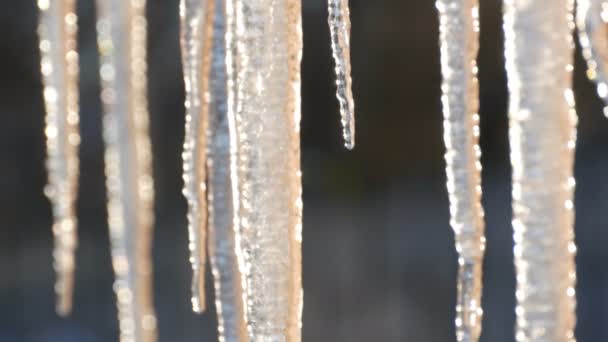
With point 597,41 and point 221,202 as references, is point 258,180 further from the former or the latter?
point 597,41

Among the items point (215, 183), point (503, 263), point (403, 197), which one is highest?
point (215, 183)

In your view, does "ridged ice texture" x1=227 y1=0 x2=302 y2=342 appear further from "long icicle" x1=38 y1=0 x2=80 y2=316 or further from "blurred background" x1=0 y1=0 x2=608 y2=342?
"blurred background" x1=0 y1=0 x2=608 y2=342

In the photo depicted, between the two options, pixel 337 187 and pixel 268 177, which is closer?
pixel 268 177

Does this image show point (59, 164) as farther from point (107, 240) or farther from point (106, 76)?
point (107, 240)

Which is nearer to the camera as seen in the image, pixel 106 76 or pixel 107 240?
pixel 106 76

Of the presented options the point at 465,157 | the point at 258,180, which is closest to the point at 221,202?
the point at 258,180

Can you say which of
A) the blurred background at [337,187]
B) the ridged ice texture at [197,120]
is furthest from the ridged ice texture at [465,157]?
the blurred background at [337,187]

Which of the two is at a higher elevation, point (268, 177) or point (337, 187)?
point (268, 177)

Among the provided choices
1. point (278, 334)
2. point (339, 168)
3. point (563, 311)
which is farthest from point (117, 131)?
point (339, 168)
